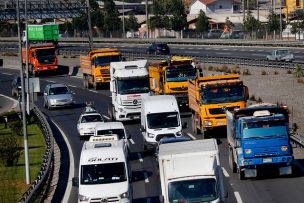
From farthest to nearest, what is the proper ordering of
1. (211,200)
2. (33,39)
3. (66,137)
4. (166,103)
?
(33,39) → (66,137) → (166,103) → (211,200)

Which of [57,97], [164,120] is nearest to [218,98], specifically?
[164,120]

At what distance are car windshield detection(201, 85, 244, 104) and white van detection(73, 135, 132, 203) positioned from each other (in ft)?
46.8

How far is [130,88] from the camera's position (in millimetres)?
51250

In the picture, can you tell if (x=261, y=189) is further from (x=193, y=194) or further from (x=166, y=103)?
(x=166, y=103)

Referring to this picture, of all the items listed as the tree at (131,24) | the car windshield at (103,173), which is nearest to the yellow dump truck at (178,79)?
the car windshield at (103,173)

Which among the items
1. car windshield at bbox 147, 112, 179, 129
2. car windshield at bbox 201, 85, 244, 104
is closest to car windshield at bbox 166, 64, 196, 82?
car windshield at bbox 201, 85, 244, 104

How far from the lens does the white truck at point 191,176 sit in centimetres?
2409

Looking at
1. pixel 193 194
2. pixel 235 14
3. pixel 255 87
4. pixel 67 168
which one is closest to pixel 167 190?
pixel 193 194

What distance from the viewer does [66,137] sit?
48781 mm

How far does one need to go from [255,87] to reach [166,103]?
26394mm

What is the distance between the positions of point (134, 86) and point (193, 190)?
27.5 m

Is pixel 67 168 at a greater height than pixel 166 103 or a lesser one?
lesser

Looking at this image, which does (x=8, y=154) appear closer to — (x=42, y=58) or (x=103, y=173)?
(x=103, y=173)

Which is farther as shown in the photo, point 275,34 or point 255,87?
point 275,34
